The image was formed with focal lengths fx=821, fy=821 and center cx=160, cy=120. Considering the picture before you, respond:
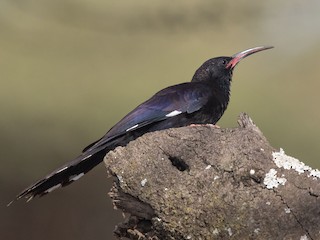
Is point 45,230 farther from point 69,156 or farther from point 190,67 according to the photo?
point 190,67

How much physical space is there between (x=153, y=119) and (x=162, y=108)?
6cm

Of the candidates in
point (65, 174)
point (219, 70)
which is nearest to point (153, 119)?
point (65, 174)

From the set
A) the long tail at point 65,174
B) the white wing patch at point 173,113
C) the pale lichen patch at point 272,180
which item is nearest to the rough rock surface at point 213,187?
the pale lichen patch at point 272,180

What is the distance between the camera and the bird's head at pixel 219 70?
11.7ft

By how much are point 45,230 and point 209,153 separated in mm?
2276

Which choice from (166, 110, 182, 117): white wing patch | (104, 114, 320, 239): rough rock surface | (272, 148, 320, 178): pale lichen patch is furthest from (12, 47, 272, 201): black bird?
(272, 148, 320, 178): pale lichen patch

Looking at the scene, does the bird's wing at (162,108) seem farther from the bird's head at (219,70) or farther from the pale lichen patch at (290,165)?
the pale lichen patch at (290,165)

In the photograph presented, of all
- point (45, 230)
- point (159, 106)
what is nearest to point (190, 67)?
point (45, 230)

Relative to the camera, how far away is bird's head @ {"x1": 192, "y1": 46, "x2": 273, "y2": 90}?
3.56m

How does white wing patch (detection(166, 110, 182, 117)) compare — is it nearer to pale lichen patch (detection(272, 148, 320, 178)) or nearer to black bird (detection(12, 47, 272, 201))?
black bird (detection(12, 47, 272, 201))

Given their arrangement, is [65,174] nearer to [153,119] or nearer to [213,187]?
[153,119]

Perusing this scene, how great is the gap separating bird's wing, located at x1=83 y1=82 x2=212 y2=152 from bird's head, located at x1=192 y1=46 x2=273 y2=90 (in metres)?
0.26

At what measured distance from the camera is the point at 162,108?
313 cm

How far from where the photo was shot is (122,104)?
4.54 metres
